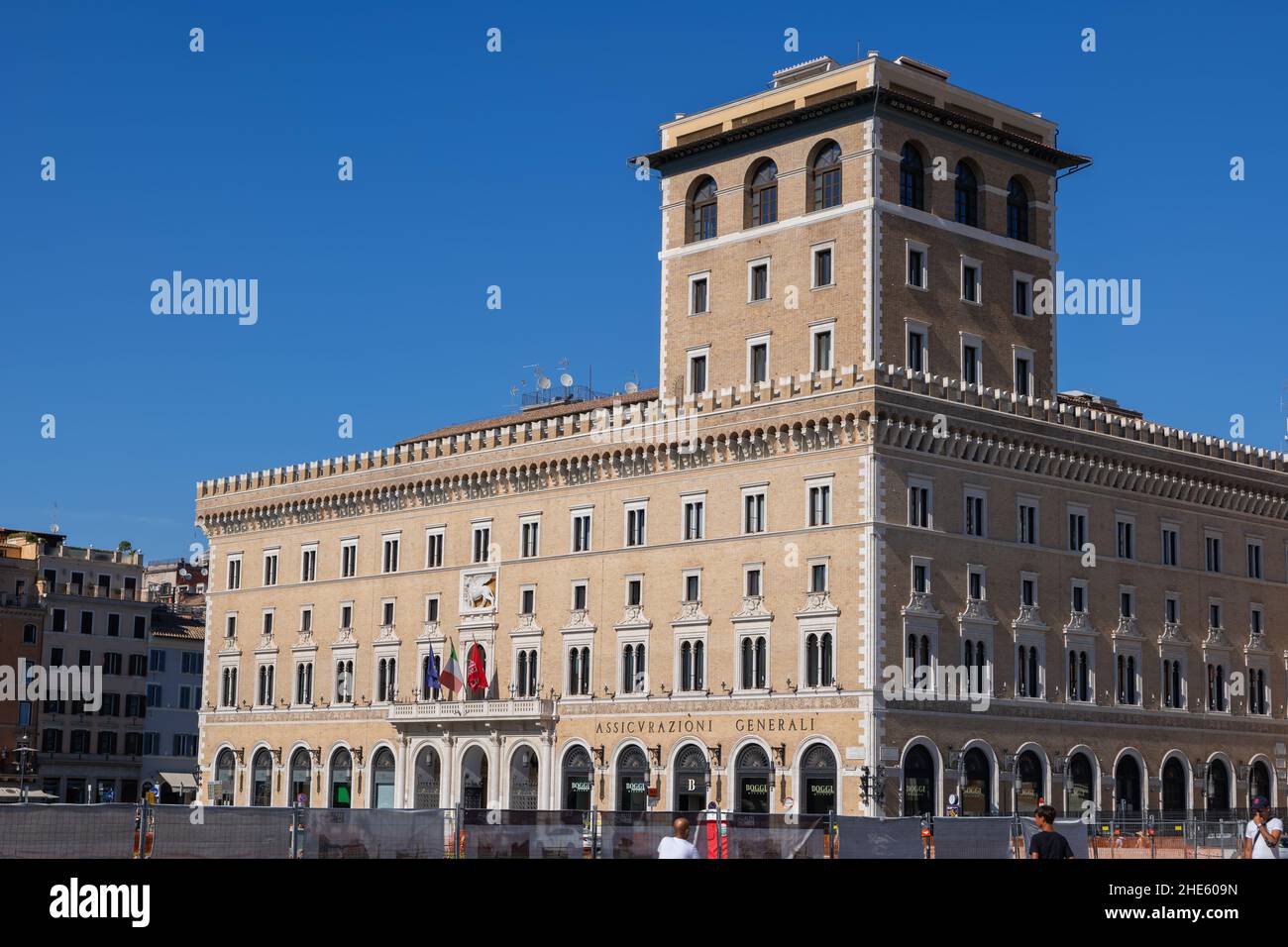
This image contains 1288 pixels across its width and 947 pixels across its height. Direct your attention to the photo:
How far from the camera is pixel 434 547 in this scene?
87125 mm

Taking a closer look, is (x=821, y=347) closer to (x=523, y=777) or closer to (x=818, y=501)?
(x=818, y=501)

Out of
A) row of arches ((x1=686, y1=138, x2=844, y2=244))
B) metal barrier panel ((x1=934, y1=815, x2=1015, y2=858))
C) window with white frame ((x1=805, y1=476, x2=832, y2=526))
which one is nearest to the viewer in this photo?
metal barrier panel ((x1=934, y1=815, x2=1015, y2=858))

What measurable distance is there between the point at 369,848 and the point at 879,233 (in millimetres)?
39265

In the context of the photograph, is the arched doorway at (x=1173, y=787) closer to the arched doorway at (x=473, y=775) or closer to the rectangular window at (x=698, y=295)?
the rectangular window at (x=698, y=295)

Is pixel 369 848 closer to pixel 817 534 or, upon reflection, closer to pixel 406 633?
pixel 817 534

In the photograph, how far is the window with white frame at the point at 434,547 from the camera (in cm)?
8681

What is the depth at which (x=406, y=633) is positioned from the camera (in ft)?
286

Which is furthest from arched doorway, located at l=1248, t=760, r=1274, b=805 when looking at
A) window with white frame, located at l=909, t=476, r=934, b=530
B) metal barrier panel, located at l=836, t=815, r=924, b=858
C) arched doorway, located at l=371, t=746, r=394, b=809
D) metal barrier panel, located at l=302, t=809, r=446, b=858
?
metal barrier panel, located at l=302, t=809, r=446, b=858

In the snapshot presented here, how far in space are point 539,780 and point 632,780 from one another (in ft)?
17.4

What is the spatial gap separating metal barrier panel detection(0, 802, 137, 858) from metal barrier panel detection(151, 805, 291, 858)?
0.73 meters

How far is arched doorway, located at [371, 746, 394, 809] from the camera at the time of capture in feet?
283

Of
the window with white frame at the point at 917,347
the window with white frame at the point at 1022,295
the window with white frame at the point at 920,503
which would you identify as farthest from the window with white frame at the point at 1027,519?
the window with white frame at the point at 1022,295

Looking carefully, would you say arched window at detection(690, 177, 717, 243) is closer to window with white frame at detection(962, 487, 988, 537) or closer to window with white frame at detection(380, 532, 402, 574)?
window with white frame at detection(962, 487, 988, 537)
